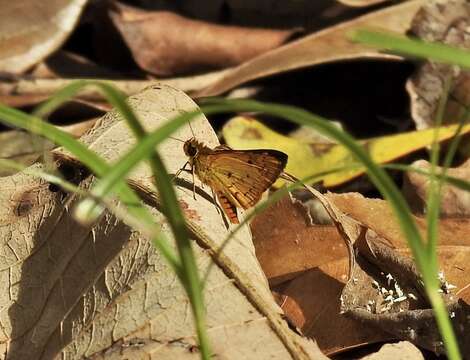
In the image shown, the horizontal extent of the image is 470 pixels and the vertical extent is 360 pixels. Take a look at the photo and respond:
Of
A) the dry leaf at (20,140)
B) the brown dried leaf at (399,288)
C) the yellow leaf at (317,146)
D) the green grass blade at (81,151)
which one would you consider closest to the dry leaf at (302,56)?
the yellow leaf at (317,146)

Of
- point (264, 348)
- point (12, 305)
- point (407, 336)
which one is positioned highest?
point (264, 348)

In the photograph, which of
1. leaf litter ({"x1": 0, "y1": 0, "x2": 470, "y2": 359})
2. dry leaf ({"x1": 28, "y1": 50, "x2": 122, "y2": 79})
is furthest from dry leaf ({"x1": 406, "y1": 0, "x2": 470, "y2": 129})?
dry leaf ({"x1": 28, "y1": 50, "x2": 122, "y2": 79})

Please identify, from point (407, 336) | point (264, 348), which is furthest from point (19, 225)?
point (407, 336)

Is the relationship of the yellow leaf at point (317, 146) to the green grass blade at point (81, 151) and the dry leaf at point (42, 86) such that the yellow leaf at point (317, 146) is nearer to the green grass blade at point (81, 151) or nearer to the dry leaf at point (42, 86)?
the dry leaf at point (42, 86)

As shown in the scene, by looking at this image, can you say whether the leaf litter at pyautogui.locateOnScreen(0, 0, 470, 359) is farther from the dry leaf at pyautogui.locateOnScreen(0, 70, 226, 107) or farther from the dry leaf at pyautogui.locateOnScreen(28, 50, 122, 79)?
the dry leaf at pyautogui.locateOnScreen(28, 50, 122, 79)

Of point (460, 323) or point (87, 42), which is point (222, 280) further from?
point (87, 42)

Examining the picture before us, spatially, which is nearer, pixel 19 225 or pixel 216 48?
pixel 19 225
